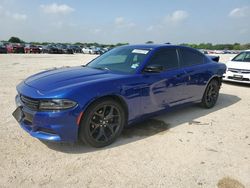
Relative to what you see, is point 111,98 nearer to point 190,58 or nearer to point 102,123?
point 102,123

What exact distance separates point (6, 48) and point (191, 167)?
34.4 meters

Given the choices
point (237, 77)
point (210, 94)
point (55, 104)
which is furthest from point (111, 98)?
point (237, 77)

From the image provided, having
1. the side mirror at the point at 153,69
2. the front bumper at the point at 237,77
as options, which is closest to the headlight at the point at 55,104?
the side mirror at the point at 153,69

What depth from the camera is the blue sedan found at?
2.91 m

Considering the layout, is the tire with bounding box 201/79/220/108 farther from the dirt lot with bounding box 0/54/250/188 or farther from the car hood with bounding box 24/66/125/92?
the car hood with bounding box 24/66/125/92

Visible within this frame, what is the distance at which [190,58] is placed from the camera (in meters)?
4.86

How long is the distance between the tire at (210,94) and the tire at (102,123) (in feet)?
8.60

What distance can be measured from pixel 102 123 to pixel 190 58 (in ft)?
8.63

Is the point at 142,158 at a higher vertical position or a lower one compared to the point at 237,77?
lower

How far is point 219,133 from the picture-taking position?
403cm

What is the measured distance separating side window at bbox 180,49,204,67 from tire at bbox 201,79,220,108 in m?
0.67

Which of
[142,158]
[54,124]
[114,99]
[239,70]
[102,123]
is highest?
[239,70]

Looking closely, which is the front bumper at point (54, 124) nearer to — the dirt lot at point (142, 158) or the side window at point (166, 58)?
the dirt lot at point (142, 158)

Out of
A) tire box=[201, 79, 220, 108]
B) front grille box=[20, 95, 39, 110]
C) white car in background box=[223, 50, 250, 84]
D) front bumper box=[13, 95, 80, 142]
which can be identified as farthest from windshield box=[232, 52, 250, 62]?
front grille box=[20, 95, 39, 110]
